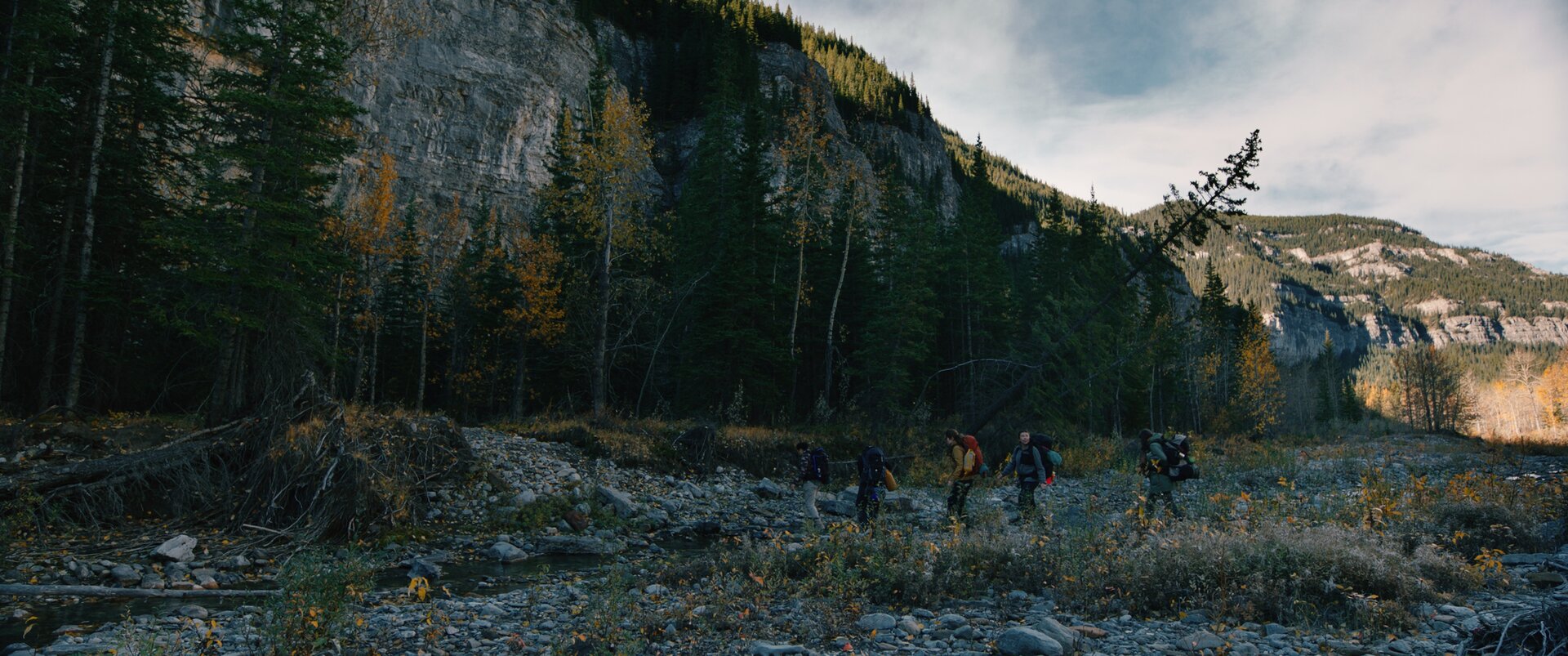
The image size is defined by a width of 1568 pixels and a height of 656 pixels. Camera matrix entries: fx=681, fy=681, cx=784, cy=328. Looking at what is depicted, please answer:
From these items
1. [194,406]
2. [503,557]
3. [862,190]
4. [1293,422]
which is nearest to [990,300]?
[862,190]

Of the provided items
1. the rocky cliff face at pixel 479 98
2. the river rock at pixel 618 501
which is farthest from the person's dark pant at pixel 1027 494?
the rocky cliff face at pixel 479 98

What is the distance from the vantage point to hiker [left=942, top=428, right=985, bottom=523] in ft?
42.1

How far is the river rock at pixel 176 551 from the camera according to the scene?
388 inches

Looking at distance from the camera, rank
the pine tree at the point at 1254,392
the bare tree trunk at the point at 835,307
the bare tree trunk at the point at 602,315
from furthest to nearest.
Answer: the pine tree at the point at 1254,392 → the bare tree trunk at the point at 835,307 → the bare tree trunk at the point at 602,315

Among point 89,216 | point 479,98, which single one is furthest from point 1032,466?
point 479,98

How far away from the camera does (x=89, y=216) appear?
1631 cm

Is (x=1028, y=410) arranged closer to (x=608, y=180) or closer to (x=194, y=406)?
(x=608, y=180)

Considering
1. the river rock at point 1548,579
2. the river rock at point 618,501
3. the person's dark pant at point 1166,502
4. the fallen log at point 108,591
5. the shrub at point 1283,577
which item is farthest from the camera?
the river rock at point 618,501

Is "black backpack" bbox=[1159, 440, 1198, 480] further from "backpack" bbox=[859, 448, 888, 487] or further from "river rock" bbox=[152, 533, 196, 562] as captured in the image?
"river rock" bbox=[152, 533, 196, 562]

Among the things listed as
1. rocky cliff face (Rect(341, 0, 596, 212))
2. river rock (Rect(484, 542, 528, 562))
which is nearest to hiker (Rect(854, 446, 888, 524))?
river rock (Rect(484, 542, 528, 562))

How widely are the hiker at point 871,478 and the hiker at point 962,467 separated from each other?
1.34m

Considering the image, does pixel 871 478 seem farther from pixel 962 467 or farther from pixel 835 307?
pixel 835 307

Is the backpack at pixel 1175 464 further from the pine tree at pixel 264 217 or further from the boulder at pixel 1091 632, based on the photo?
the pine tree at pixel 264 217

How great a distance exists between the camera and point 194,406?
19.5m
